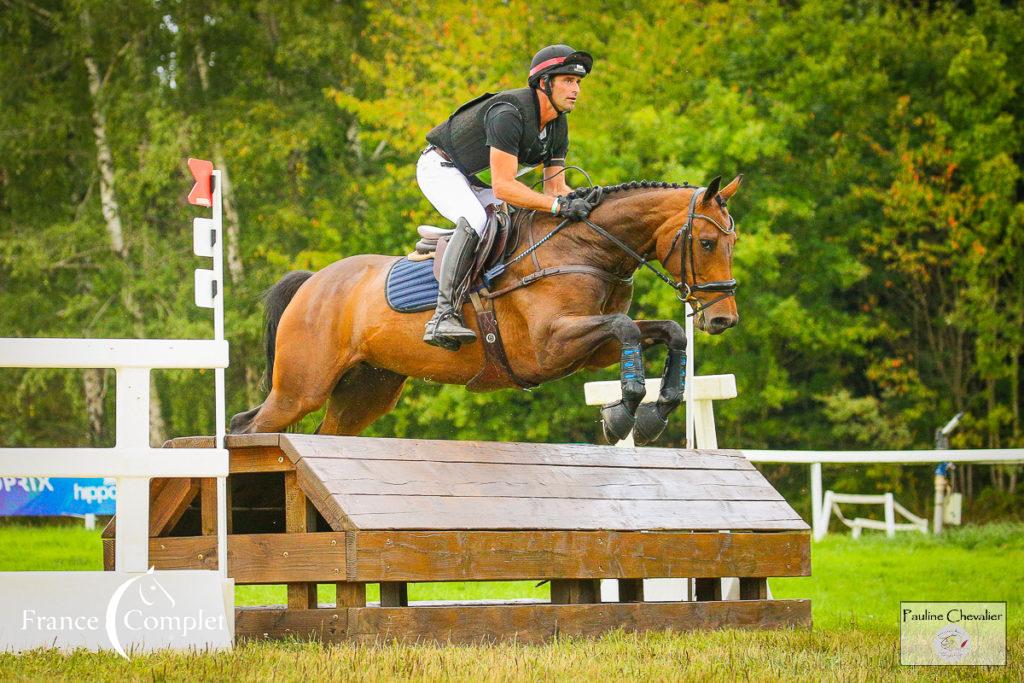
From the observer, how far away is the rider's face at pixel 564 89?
6.02 meters

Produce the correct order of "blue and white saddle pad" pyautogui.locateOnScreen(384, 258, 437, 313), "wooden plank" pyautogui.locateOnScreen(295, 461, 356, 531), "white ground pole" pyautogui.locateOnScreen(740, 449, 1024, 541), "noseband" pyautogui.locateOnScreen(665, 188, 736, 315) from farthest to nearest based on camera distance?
"white ground pole" pyautogui.locateOnScreen(740, 449, 1024, 541) → "blue and white saddle pad" pyautogui.locateOnScreen(384, 258, 437, 313) → "noseband" pyautogui.locateOnScreen(665, 188, 736, 315) → "wooden plank" pyautogui.locateOnScreen(295, 461, 356, 531)

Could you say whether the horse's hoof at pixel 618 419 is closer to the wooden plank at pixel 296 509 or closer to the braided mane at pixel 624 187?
the braided mane at pixel 624 187

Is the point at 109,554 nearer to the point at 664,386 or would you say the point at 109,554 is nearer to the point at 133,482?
the point at 133,482

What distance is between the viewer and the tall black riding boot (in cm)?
593

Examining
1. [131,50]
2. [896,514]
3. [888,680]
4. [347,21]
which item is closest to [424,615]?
[888,680]

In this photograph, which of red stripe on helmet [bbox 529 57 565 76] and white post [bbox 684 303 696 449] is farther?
white post [bbox 684 303 696 449]

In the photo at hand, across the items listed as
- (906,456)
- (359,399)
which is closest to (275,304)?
(359,399)

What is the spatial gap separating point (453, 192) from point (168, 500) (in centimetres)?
195

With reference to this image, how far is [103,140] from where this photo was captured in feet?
62.3

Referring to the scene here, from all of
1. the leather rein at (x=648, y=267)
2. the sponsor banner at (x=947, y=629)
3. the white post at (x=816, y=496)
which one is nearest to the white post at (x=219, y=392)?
the leather rein at (x=648, y=267)

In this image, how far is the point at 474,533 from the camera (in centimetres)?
489

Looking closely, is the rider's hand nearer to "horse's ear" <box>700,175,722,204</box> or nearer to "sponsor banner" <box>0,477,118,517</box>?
"horse's ear" <box>700,175,722,204</box>

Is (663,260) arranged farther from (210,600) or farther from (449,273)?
(210,600)

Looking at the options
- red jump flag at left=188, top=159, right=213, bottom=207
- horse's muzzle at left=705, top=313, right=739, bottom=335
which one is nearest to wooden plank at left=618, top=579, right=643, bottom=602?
horse's muzzle at left=705, top=313, right=739, bottom=335
